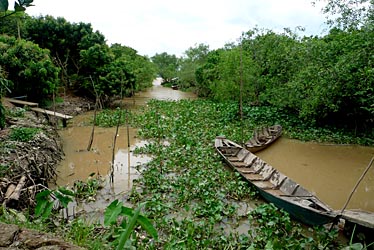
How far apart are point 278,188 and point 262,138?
4.68m

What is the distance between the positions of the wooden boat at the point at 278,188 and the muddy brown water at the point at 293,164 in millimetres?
1019

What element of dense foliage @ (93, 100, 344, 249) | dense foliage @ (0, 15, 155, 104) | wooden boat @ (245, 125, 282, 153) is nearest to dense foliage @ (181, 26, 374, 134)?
wooden boat @ (245, 125, 282, 153)

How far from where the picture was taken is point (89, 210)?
5.29m

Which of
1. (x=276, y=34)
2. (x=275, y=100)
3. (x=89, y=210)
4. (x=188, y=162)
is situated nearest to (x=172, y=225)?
(x=89, y=210)

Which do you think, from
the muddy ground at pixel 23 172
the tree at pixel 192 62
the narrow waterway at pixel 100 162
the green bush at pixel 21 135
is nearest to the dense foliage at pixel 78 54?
the narrow waterway at pixel 100 162

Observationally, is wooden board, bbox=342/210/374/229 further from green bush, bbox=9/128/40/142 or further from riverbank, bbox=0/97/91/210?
green bush, bbox=9/128/40/142

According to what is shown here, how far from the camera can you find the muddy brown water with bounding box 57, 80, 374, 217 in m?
6.41

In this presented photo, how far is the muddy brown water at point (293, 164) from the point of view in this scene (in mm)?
6414

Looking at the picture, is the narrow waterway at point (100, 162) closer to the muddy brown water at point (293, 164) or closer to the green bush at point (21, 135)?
the muddy brown water at point (293, 164)

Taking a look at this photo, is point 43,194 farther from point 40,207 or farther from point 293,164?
point 293,164

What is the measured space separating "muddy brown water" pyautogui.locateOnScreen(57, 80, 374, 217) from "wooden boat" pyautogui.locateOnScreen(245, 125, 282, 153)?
0.74 ft

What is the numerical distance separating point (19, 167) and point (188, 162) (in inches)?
155

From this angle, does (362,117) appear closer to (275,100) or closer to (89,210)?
(275,100)

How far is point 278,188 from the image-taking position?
5887 millimetres
